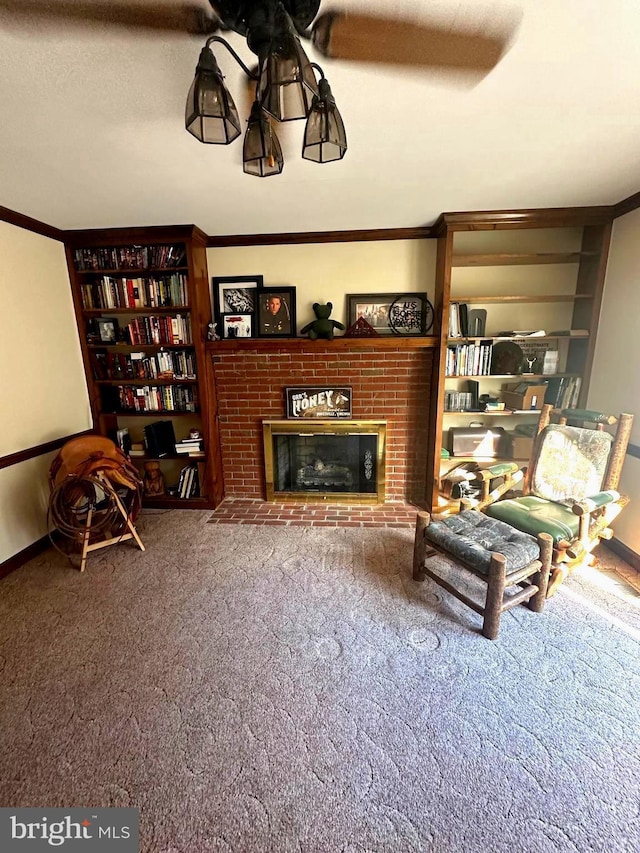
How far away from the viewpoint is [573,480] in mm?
2262

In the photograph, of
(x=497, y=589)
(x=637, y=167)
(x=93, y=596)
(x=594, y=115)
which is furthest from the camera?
(x=93, y=596)

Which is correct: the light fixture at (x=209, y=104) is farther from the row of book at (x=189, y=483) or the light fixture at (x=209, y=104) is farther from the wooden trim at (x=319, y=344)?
the row of book at (x=189, y=483)

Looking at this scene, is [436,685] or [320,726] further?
[436,685]

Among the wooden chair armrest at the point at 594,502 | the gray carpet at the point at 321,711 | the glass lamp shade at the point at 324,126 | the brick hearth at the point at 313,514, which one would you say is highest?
the glass lamp shade at the point at 324,126

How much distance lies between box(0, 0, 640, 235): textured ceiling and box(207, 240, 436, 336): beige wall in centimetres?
34

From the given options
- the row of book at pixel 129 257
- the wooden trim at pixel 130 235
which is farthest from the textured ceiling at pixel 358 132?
the row of book at pixel 129 257

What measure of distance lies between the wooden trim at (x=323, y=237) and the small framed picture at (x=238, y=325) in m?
0.59

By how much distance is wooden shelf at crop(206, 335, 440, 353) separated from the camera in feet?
9.26

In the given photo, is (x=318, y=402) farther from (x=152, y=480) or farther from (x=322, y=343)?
(x=152, y=480)

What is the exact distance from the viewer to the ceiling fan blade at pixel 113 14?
0.93 metres

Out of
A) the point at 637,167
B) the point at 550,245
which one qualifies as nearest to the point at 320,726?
the point at 637,167

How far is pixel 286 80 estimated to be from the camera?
0.91 meters

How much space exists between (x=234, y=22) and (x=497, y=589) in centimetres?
227

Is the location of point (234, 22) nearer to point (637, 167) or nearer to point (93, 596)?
point (637, 167)
